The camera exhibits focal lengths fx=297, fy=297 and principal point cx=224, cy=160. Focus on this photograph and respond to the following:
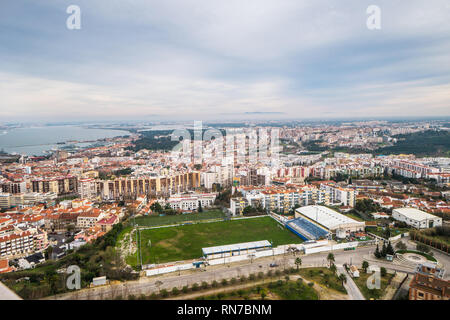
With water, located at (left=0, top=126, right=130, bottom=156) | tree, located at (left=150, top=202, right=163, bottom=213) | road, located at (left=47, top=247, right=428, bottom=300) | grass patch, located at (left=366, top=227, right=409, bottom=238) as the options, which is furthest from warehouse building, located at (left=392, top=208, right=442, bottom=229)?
water, located at (left=0, top=126, right=130, bottom=156)

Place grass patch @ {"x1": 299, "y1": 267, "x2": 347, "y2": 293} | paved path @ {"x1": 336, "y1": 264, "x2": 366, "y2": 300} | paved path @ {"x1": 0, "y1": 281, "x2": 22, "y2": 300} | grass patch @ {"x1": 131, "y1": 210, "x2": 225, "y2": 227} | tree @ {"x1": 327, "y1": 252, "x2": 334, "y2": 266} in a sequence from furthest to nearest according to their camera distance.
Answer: grass patch @ {"x1": 131, "y1": 210, "x2": 225, "y2": 227} → tree @ {"x1": 327, "y1": 252, "x2": 334, "y2": 266} → grass patch @ {"x1": 299, "y1": 267, "x2": 347, "y2": 293} → paved path @ {"x1": 336, "y1": 264, "x2": 366, "y2": 300} → paved path @ {"x1": 0, "y1": 281, "x2": 22, "y2": 300}

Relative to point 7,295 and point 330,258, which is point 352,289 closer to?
point 330,258

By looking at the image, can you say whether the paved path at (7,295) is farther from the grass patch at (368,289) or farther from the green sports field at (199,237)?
the green sports field at (199,237)

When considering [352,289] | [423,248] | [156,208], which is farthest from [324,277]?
[156,208]

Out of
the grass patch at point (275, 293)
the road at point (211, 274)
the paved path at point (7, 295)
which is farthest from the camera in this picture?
the road at point (211, 274)

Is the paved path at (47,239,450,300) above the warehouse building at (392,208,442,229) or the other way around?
the other way around

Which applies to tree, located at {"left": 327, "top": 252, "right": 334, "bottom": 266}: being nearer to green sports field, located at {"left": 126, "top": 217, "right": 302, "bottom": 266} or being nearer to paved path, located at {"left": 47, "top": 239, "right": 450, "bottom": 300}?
paved path, located at {"left": 47, "top": 239, "right": 450, "bottom": 300}

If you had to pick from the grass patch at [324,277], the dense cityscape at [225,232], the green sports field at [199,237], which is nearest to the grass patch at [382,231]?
the dense cityscape at [225,232]
